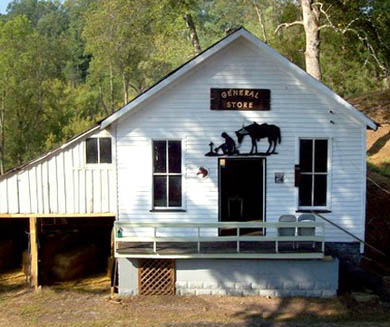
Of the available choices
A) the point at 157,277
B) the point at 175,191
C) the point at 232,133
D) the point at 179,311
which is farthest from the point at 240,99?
the point at 179,311

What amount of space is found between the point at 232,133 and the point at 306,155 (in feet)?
7.15

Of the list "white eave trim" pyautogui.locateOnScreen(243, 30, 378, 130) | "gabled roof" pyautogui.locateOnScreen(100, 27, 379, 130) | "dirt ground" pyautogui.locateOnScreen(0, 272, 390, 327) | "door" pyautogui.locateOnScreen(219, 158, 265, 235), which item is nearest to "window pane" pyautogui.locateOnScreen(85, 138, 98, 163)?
"gabled roof" pyautogui.locateOnScreen(100, 27, 379, 130)

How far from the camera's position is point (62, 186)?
12.9 meters

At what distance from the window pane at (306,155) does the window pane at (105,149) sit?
5.39 metres

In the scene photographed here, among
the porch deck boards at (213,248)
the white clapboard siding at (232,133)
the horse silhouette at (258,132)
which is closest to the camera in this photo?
the porch deck boards at (213,248)

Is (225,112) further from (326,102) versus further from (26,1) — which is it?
(26,1)

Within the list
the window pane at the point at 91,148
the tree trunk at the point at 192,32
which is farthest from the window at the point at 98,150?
the tree trunk at the point at 192,32

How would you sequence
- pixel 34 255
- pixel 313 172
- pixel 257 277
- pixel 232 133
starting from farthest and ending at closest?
1. pixel 34 255
2. pixel 313 172
3. pixel 232 133
4. pixel 257 277

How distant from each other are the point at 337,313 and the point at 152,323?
4602mm

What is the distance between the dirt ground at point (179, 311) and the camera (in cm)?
1084

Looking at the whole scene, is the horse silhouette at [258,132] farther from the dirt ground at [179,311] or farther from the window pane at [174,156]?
the dirt ground at [179,311]

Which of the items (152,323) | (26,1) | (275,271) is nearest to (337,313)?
(275,271)

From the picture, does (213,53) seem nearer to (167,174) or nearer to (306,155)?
(167,174)

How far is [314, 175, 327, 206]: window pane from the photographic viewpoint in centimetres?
1270
